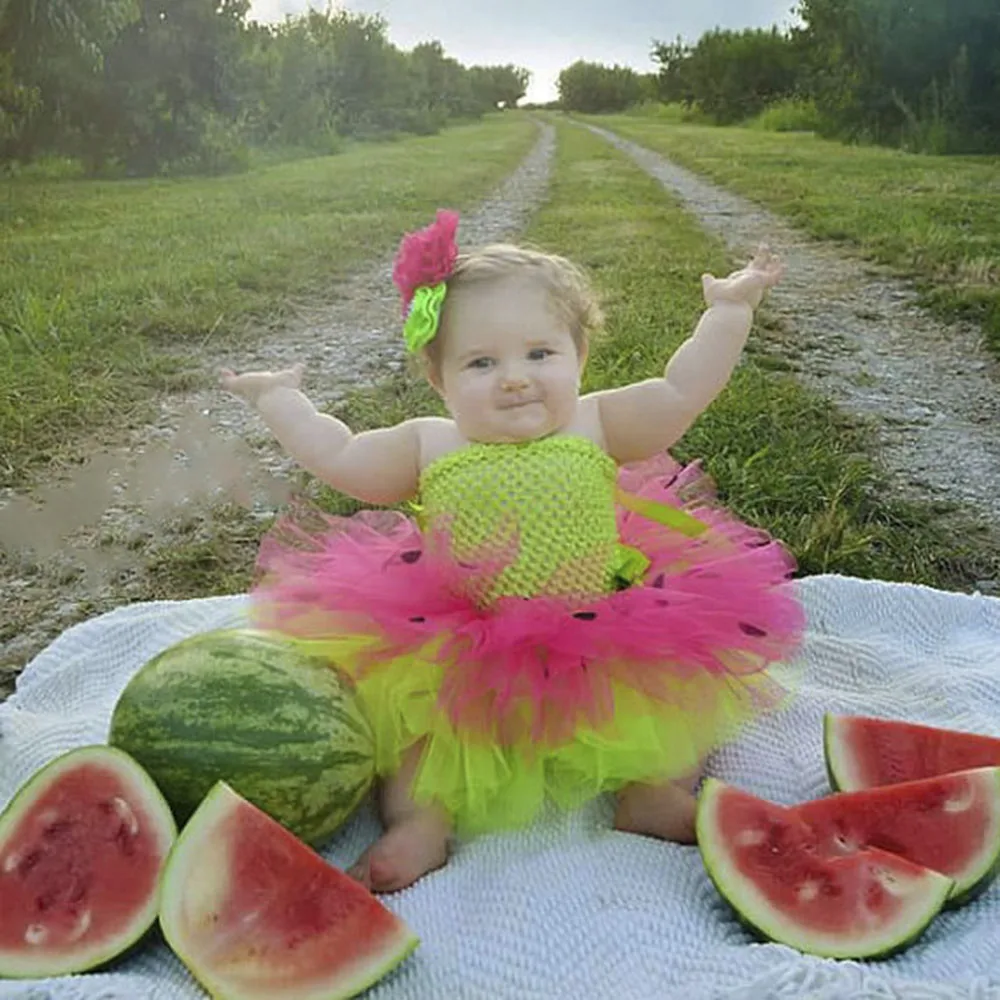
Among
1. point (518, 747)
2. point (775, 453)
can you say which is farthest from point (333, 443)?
point (775, 453)

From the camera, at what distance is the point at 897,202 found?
395 inches

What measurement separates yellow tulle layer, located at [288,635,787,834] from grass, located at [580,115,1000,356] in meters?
3.97

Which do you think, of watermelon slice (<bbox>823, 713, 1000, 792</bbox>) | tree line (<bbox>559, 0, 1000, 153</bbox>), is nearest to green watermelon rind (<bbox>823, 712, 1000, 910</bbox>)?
watermelon slice (<bbox>823, 713, 1000, 792</bbox>)

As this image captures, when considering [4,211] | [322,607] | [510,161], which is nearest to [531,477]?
[322,607]

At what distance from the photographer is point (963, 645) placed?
9.00 ft

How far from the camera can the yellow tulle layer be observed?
81.6 inches

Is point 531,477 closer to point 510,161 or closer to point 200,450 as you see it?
point 200,450

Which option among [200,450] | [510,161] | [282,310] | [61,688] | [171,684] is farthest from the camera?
[510,161]

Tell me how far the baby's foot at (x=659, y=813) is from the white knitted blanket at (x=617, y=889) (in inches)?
1.4

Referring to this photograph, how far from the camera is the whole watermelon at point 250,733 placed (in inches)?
77.3

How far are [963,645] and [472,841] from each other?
1.32 meters

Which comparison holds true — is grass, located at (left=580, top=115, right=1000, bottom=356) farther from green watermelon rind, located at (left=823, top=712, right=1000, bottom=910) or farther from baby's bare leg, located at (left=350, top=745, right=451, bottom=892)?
baby's bare leg, located at (left=350, top=745, right=451, bottom=892)

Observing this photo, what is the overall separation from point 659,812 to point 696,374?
0.92 metres

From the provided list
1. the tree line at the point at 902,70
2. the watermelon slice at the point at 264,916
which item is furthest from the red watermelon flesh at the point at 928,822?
the tree line at the point at 902,70
